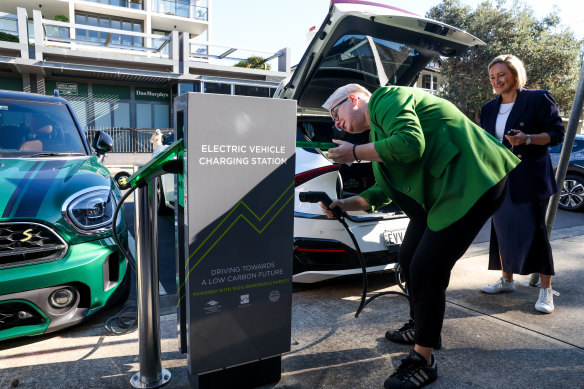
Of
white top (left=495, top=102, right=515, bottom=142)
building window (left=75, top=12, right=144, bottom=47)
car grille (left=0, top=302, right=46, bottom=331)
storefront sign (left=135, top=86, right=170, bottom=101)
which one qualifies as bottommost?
car grille (left=0, top=302, right=46, bottom=331)

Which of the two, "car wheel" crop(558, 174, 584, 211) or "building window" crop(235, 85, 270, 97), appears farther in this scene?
"building window" crop(235, 85, 270, 97)

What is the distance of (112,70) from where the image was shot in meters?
20.4

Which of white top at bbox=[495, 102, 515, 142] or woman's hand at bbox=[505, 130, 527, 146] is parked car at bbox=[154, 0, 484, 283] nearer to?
white top at bbox=[495, 102, 515, 142]

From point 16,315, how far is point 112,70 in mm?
20439

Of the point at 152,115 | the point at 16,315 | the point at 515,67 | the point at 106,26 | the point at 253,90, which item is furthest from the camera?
the point at 106,26

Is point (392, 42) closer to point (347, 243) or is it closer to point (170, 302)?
point (347, 243)

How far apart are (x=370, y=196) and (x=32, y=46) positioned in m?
22.2

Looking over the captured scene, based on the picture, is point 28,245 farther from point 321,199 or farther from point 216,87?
point 216,87

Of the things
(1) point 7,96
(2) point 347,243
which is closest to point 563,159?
(2) point 347,243

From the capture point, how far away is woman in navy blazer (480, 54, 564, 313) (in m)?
3.18

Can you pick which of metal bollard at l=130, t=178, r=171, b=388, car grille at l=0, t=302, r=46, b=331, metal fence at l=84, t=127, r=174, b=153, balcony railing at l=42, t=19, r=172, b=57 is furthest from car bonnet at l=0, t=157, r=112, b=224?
balcony railing at l=42, t=19, r=172, b=57

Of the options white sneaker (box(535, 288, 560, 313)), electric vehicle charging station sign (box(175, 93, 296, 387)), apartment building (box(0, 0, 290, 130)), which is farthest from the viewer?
apartment building (box(0, 0, 290, 130))

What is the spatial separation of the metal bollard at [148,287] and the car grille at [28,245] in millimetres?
774

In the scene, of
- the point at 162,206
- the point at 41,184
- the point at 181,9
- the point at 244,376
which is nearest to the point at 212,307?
the point at 244,376
